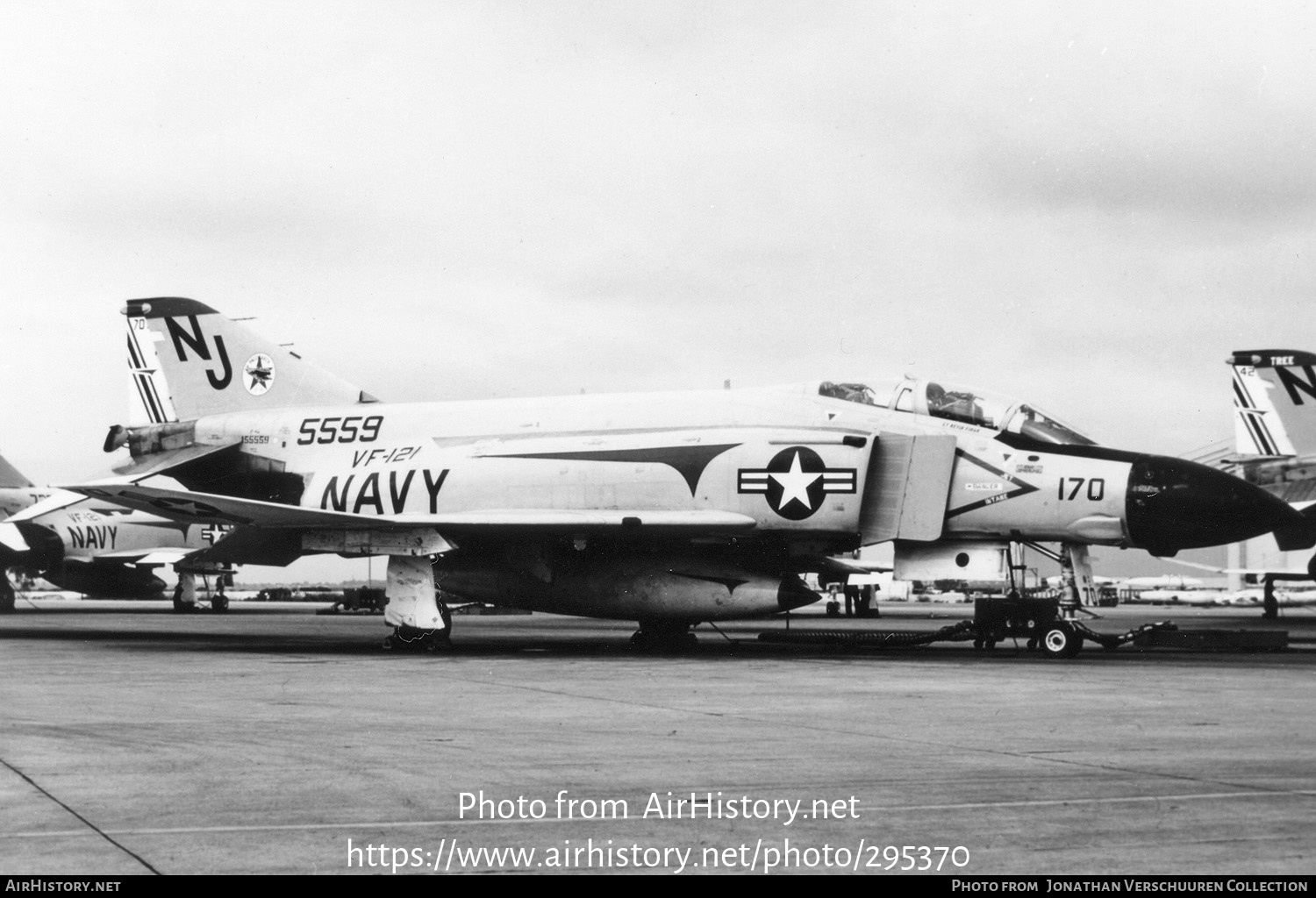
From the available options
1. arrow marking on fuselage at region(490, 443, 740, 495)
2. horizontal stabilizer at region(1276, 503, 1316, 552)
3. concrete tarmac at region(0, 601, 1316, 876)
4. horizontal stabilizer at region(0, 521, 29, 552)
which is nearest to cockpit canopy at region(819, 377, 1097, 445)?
arrow marking on fuselage at region(490, 443, 740, 495)

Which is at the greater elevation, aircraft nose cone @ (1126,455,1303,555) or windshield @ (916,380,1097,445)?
windshield @ (916,380,1097,445)

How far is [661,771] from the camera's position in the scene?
265 inches

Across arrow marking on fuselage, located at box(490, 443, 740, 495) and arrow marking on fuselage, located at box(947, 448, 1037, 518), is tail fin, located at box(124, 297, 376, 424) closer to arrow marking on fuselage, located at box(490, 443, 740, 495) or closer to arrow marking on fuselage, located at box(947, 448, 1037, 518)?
arrow marking on fuselage, located at box(490, 443, 740, 495)

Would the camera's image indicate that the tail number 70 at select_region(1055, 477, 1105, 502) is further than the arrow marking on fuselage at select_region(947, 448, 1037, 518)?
No

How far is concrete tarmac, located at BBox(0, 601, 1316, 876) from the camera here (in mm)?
4852

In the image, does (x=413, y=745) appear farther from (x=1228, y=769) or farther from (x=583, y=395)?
(x=583, y=395)

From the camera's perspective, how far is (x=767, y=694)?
10.9 meters

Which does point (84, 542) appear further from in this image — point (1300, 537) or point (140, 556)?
point (1300, 537)

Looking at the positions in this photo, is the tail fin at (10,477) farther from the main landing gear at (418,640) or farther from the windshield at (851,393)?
the windshield at (851,393)

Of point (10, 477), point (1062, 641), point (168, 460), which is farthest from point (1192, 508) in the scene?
point (10, 477)

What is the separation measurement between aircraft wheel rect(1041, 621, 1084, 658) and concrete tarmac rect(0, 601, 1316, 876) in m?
1.54

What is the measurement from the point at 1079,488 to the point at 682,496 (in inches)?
180
